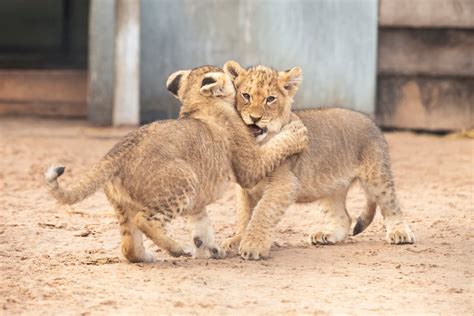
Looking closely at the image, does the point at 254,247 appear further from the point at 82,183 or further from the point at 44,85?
the point at 44,85

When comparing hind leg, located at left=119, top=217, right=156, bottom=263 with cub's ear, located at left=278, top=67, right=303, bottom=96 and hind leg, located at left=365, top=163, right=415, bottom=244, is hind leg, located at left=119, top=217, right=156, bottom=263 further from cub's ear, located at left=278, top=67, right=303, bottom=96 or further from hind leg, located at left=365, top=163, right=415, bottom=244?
hind leg, located at left=365, top=163, right=415, bottom=244

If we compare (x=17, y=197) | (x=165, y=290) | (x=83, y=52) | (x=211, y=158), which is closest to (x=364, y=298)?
(x=165, y=290)

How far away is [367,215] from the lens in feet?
22.4

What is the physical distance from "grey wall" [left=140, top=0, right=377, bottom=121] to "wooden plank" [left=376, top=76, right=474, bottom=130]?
0.19 m

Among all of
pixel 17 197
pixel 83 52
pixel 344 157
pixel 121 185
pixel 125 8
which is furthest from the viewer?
pixel 83 52

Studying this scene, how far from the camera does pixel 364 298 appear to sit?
204 inches

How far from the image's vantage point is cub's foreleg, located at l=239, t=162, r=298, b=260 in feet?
19.9

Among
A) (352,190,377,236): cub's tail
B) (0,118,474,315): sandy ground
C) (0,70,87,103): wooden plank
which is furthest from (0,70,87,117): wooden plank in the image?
(352,190,377,236): cub's tail

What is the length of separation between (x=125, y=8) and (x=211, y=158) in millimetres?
6012

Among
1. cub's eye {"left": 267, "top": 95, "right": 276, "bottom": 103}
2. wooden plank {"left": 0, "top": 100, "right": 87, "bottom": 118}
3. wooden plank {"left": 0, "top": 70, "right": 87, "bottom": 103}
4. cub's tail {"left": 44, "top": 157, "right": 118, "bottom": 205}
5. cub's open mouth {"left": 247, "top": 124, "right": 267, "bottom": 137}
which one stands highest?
cub's eye {"left": 267, "top": 95, "right": 276, "bottom": 103}

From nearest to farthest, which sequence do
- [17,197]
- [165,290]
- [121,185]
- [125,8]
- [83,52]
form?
[165,290] → [121,185] → [17,197] → [125,8] → [83,52]

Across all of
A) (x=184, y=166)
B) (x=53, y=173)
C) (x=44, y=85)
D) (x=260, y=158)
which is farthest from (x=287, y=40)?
(x=53, y=173)

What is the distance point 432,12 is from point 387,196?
5290 mm

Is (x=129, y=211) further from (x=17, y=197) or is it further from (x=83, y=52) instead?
(x=83, y=52)
